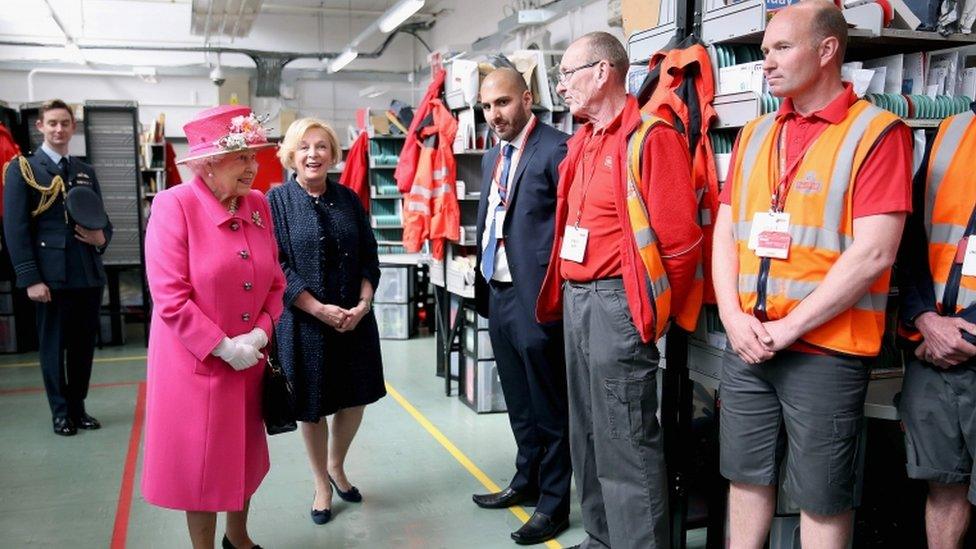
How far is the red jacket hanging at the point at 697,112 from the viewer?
255 cm

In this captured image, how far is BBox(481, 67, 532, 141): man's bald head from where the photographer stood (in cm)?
316

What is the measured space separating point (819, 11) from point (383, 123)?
652 centimetres

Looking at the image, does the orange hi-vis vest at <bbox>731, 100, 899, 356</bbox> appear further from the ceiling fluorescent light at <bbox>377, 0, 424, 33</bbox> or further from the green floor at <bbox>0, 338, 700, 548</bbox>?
the ceiling fluorescent light at <bbox>377, 0, 424, 33</bbox>

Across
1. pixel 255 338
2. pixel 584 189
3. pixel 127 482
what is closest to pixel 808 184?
pixel 584 189

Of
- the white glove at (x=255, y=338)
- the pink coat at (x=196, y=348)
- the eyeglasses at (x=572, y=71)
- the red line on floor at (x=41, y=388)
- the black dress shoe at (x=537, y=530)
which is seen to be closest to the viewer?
the pink coat at (x=196, y=348)

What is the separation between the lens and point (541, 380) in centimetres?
312

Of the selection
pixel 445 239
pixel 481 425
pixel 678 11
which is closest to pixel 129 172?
pixel 445 239

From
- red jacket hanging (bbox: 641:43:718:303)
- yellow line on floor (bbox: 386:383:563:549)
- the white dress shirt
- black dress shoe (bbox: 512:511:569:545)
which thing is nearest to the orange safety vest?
red jacket hanging (bbox: 641:43:718:303)

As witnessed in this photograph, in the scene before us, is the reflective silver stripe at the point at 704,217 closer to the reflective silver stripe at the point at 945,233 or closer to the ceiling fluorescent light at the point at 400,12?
the reflective silver stripe at the point at 945,233

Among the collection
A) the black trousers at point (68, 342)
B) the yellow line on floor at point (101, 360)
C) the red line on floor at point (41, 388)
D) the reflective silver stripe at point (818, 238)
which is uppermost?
the reflective silver stripe at point (818, 238)

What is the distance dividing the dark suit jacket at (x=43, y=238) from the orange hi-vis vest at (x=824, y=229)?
377cm

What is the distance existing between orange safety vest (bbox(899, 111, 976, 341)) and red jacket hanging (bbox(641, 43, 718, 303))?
0.61m

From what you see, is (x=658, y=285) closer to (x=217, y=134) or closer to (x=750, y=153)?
(x=750, y=153)

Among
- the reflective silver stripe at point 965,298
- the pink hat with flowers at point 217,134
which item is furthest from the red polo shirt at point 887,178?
the pink hat with flowers at point 217,134
